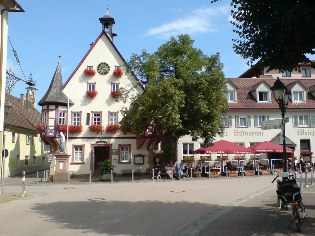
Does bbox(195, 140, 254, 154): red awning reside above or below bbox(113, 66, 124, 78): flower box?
below

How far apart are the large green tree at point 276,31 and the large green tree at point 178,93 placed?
62.0 feet

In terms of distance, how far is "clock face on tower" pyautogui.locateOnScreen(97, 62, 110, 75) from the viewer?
38.6 meters

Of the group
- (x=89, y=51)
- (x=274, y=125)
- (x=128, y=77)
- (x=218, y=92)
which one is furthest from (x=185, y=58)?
(x=274, y=125)

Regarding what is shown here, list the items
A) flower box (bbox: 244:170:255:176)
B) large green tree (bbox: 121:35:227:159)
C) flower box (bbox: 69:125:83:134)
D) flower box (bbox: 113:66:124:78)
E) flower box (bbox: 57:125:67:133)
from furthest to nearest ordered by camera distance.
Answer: flower box (bbox: 113:66:124:78), flower box (bbox: 69:125:83:134), flower box (bbox: 57:125:67:133), flower box (bbox: 244:170:255:176), large green tree (bbox: 121:35:227:159)

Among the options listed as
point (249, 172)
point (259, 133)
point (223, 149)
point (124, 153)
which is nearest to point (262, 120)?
point (259, 133)

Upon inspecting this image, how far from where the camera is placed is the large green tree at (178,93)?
30.7m

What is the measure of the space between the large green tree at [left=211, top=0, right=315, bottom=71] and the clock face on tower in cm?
2772

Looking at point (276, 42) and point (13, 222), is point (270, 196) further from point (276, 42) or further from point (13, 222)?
point (13, 222)

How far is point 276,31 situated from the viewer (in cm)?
1040

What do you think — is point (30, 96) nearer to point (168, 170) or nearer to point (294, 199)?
point (168, 170)

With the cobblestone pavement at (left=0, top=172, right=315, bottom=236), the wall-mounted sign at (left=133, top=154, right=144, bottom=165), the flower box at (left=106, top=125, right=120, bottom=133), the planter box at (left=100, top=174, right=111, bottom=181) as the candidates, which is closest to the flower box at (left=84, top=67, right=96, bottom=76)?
the flower box at (left=106, top=125, right=120, bottom=133)

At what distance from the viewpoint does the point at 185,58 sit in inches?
1316

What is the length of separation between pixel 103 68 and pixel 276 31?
96.6ft

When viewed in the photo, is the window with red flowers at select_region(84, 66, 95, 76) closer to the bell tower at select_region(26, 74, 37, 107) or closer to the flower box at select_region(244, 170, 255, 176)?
the flower box at select_region(244, 170, 255, 176)
